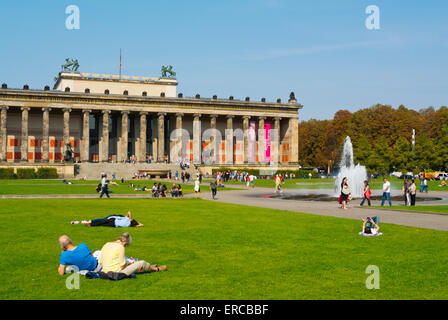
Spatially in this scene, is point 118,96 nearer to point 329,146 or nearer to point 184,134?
point 184,134

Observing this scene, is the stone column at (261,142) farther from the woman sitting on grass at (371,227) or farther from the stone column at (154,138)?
the woman sitting on grass at (371,227)

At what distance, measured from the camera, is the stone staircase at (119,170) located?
90.1 m

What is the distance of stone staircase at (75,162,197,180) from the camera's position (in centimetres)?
9006

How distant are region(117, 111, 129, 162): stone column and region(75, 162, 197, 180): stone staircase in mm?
7646

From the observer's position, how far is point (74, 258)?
11.6 m

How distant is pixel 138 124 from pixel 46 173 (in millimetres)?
25534

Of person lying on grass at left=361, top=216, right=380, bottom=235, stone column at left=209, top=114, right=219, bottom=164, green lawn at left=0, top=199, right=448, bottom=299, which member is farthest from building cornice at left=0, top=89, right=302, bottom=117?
person lying on grass at left=361, top=216, right=380, bottom=235

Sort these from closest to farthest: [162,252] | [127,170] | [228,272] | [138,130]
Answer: [228,272] → [162,252] → [127,170] → [138,130]

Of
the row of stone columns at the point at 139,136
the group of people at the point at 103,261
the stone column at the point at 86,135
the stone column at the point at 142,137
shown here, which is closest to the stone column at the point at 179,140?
the row of stone columns at the point at 139,136

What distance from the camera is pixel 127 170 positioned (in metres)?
92.1

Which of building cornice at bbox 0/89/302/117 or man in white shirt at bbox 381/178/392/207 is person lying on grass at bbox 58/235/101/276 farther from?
building cornice at bbox 0/89/302/117

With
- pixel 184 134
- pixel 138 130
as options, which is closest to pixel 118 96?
pixel 138 130
